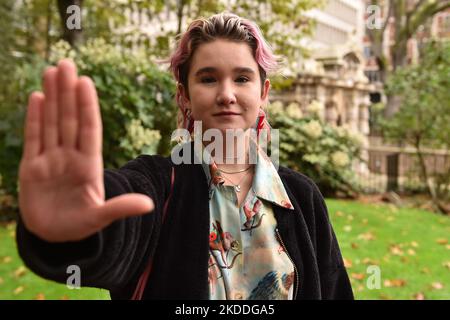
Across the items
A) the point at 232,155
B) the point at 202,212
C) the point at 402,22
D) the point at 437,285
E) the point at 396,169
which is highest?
the point at 402,22

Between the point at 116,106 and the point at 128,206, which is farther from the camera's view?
the point at 116,106

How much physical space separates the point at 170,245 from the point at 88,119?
0.49 metres

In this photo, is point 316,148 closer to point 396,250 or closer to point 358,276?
point 396,250

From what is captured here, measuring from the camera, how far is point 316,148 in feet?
30.9

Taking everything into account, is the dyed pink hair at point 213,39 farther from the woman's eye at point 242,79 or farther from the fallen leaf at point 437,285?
the fallen leaf at point 437,285

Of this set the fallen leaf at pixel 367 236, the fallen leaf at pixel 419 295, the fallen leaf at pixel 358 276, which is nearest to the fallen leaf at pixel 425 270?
the fallen leaf at pixel 419 295

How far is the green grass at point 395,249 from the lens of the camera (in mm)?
4736

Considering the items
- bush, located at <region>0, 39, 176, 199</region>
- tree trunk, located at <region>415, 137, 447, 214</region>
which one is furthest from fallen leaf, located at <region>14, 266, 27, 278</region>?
tree trunk, located at <region>415, 137, 447, 214</region>

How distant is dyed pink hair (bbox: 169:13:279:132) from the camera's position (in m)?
1.43

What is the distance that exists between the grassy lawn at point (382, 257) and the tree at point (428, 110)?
2.05 m

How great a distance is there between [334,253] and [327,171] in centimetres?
821

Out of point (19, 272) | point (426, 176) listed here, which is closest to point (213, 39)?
point (19, 272)

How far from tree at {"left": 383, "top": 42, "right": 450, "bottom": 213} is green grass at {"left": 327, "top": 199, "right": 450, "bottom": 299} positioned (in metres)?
1.91

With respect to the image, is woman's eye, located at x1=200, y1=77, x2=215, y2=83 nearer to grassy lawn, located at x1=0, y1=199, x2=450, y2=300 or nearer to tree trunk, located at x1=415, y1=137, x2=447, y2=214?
grassy lawn, located at x1=0, y1=199, x2=450, y2=300
